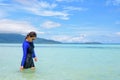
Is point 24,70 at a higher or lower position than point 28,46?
lower

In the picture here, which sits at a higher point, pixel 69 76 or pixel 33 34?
pixel 33 34

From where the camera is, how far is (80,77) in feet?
25.6

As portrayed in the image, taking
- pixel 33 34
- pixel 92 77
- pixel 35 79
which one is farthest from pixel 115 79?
pixel 33 34

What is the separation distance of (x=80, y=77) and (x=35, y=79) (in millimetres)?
1142

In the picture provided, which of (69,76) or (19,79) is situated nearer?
(19,79)

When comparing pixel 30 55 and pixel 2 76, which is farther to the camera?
pixel 30 55

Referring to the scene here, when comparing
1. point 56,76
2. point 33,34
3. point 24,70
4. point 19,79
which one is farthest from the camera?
point 24,70

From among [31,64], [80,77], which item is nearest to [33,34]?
[31,64]

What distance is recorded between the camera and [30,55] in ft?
29.1

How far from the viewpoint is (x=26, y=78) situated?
7.59m

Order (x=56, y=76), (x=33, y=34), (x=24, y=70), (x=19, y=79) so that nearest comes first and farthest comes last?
(x=19, y=79), (x=56, y=76), (x=33, y=34), (x=24, y=70)

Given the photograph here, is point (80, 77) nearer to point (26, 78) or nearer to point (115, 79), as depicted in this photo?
point (115, 79)

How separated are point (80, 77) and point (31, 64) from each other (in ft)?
6.00

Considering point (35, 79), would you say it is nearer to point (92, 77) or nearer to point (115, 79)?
point (92, 77)
